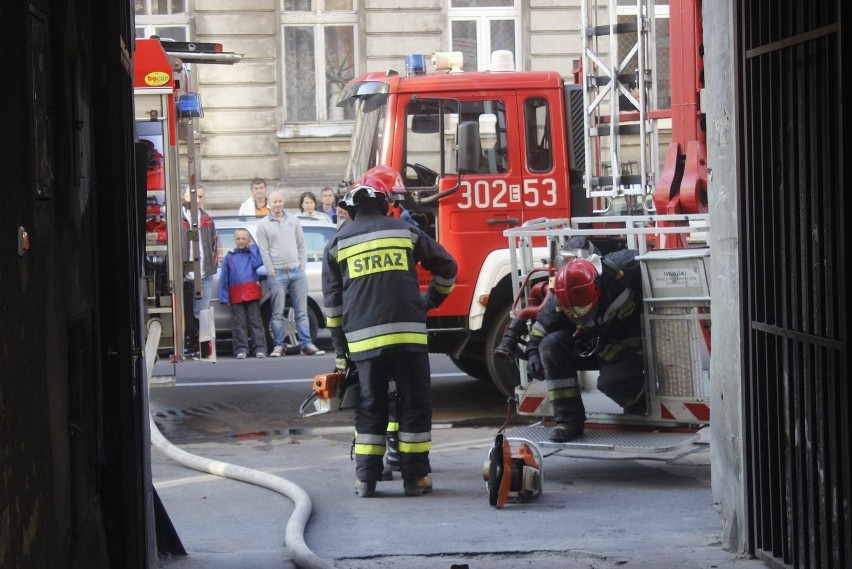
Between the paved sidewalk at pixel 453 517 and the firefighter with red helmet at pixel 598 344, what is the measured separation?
0.50 m

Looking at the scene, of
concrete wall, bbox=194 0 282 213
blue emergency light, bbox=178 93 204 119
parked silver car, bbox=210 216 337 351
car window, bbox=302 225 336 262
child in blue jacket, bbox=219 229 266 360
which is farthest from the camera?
concrete wall, bbox=194 0 282 213

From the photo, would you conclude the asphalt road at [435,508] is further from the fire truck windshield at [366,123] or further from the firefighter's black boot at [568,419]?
the fire truck windshield at [366,123]

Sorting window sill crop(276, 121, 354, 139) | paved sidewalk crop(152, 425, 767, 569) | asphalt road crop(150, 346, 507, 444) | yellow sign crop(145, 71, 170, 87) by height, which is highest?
window sill crop(276, 121, 354, 139)

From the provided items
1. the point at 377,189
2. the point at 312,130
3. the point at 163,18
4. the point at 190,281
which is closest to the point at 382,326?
the point at 377,189

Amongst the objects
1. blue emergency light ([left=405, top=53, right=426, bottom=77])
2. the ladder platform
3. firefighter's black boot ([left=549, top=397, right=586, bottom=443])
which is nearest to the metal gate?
the ladder platform

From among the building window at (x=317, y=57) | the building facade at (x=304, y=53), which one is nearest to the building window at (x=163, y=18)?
the building facade at (x=304, y=53)

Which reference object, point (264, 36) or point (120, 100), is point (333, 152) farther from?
point (120, 100)

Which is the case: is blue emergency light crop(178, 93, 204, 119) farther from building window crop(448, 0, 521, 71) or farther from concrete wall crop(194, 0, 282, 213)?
building window crop(448, 0, 521, 71)

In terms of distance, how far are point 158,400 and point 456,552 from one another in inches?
253

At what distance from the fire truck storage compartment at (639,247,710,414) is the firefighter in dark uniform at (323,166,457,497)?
1.24 m

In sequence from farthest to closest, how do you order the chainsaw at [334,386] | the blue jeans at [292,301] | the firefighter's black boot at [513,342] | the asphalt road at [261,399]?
the blue jeans at [292,301], the asphalt road at [261,399], the firefighter's black boot at [513,342], the chainsaw at [334,386]

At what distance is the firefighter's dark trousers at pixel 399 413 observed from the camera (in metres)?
7.27

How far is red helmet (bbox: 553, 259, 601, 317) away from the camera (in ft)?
23.7

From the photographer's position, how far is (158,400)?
11.7 m
